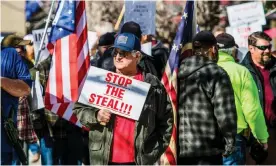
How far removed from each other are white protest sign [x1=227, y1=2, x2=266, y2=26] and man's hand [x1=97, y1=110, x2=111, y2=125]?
28.2 ft

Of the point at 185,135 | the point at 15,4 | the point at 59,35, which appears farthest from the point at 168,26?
the point at 185,135

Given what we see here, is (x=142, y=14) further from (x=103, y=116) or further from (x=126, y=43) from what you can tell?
(x=103, y=116)

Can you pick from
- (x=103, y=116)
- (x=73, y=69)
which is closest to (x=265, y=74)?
(x=73, y=69)

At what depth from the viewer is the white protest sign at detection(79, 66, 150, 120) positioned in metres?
5.80

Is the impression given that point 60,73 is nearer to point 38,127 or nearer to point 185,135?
point 38,127

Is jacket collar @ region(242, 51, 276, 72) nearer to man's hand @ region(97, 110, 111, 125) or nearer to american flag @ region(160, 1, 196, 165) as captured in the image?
american flag @ region(160, 1, 196, 165)

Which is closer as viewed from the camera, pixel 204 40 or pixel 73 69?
pixel 204 40

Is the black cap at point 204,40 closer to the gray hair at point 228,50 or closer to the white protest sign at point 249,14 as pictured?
the gray hair at point 228,50

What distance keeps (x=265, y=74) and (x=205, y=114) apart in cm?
259

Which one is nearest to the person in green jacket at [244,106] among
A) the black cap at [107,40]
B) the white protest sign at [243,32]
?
the black cap at [107,40]

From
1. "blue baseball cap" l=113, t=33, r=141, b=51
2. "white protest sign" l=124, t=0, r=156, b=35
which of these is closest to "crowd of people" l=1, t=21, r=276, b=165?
"blue baseball cap" l=113, t=33, r=141, b=51

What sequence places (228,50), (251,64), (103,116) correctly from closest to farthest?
1. (103,116)
2. (228,50)
3. (251,64)

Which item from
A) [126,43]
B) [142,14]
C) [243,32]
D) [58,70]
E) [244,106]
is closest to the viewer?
[126,43]

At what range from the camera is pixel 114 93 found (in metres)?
5.83
